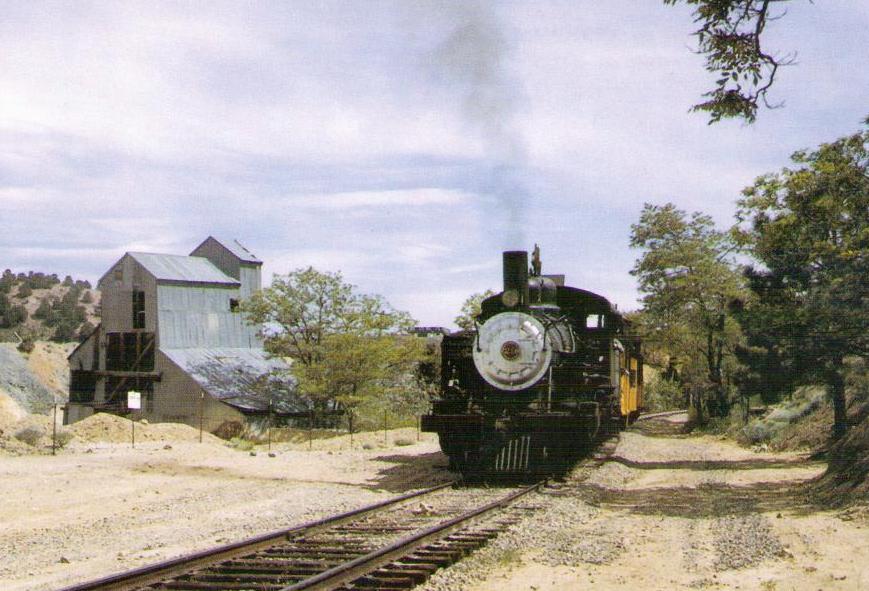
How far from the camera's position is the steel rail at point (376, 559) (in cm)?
708

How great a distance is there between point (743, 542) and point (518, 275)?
6839 millimetres

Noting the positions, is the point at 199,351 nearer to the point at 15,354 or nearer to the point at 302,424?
the point at 302,424

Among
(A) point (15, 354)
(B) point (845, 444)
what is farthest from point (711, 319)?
(A) point (15, 354)

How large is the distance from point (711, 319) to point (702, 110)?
2165 cm

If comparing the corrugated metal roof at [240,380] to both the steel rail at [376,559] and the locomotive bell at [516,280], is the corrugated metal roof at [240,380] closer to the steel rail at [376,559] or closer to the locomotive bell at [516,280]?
the locomotive bell at [516,280]

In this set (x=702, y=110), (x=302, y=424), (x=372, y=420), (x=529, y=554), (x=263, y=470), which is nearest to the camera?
(x=529, y=554)

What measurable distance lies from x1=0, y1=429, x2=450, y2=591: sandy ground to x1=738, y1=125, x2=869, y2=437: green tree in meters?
8.16

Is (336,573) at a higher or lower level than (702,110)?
lower

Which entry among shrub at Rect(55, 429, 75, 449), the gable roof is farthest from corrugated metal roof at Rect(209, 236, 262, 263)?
shrub at Rect(55, 429, 75, 449)

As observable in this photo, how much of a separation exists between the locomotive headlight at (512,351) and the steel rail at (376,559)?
4.21 m

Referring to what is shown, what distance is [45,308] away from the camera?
92125mm

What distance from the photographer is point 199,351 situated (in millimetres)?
44250

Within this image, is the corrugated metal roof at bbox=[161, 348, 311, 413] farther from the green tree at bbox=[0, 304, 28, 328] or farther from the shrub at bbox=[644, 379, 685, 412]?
the green tree at bbox=[0, 304, 28, 328]

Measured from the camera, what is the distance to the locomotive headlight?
14711mm
